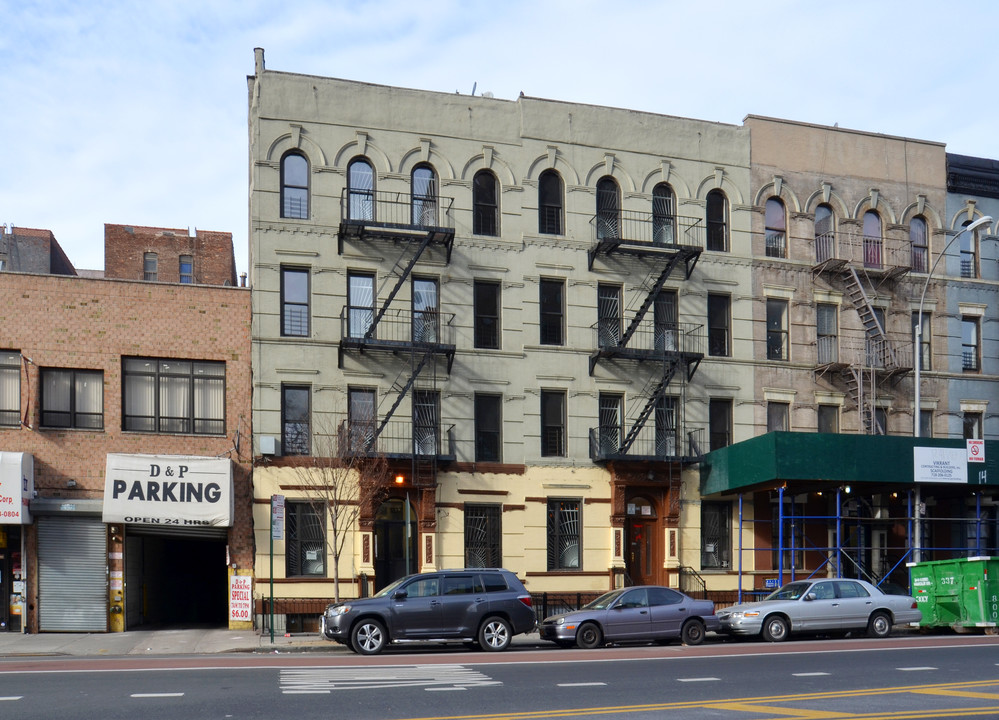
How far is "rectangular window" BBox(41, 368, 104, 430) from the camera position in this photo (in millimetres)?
27859

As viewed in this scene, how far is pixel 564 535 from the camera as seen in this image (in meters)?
31.3

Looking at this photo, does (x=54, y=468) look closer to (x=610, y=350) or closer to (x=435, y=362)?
(x=435, y=362)

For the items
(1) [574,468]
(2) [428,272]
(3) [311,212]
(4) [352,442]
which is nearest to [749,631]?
(1) [574,468]

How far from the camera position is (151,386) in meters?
28.6

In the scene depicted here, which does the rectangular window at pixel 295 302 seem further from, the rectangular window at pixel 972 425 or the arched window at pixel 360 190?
the rectangular window at pixel 972 425

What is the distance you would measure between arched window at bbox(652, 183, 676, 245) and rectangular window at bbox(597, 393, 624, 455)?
4735 millimetres

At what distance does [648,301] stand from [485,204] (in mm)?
5267

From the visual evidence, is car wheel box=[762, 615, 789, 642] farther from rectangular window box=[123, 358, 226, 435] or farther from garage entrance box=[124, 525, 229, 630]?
rectangular window box=[123, 358, 226, 435]

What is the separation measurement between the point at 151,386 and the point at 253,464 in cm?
321

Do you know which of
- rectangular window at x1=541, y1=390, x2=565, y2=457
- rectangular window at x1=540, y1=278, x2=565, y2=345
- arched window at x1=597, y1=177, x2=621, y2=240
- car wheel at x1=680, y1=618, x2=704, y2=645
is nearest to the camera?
car wheel at x1=680, y1=618, x2=704, y2=645

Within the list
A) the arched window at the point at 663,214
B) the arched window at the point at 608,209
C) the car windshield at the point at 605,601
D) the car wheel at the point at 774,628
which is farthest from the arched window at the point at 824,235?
the car windshield at the point at 605,601

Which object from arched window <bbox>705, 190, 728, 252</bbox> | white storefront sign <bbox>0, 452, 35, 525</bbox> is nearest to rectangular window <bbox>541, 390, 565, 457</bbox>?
arched window <bbox>705, 190, 728, 252</bbox>

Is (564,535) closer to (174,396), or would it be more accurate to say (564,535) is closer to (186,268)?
(174,396)

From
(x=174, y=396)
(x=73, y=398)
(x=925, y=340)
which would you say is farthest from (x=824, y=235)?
(x=73, y=398)
